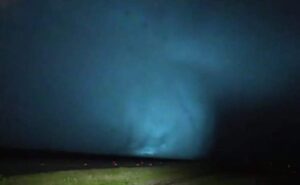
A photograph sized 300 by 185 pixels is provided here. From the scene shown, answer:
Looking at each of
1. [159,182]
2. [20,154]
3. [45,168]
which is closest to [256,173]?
[159,182]

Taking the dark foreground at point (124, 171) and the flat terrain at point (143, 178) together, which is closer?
the flat terrain at point (143, 178)

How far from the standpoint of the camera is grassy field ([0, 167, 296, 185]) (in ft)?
42.4

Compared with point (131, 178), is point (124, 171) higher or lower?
higher

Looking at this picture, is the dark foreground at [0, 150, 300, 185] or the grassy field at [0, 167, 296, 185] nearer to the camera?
the grassy field at [0, 167, 296, 185]

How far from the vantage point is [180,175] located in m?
14.8

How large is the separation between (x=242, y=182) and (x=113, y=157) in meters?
6.04

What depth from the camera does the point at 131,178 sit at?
1352cm

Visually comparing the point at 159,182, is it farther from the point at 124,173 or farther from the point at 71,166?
the point at 71,166

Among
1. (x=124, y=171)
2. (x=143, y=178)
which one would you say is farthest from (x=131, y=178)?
(x=124, y=171)

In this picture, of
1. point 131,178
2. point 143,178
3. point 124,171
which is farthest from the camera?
point 124,171

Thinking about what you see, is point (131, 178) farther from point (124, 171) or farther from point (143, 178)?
point (124, 171)

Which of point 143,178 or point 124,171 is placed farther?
point 124,171

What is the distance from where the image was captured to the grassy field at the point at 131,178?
12930mm

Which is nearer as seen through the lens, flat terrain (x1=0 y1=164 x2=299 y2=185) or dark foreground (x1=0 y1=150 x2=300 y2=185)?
flat terrain (x1=0 y1=164 x2=299 y2=185)
